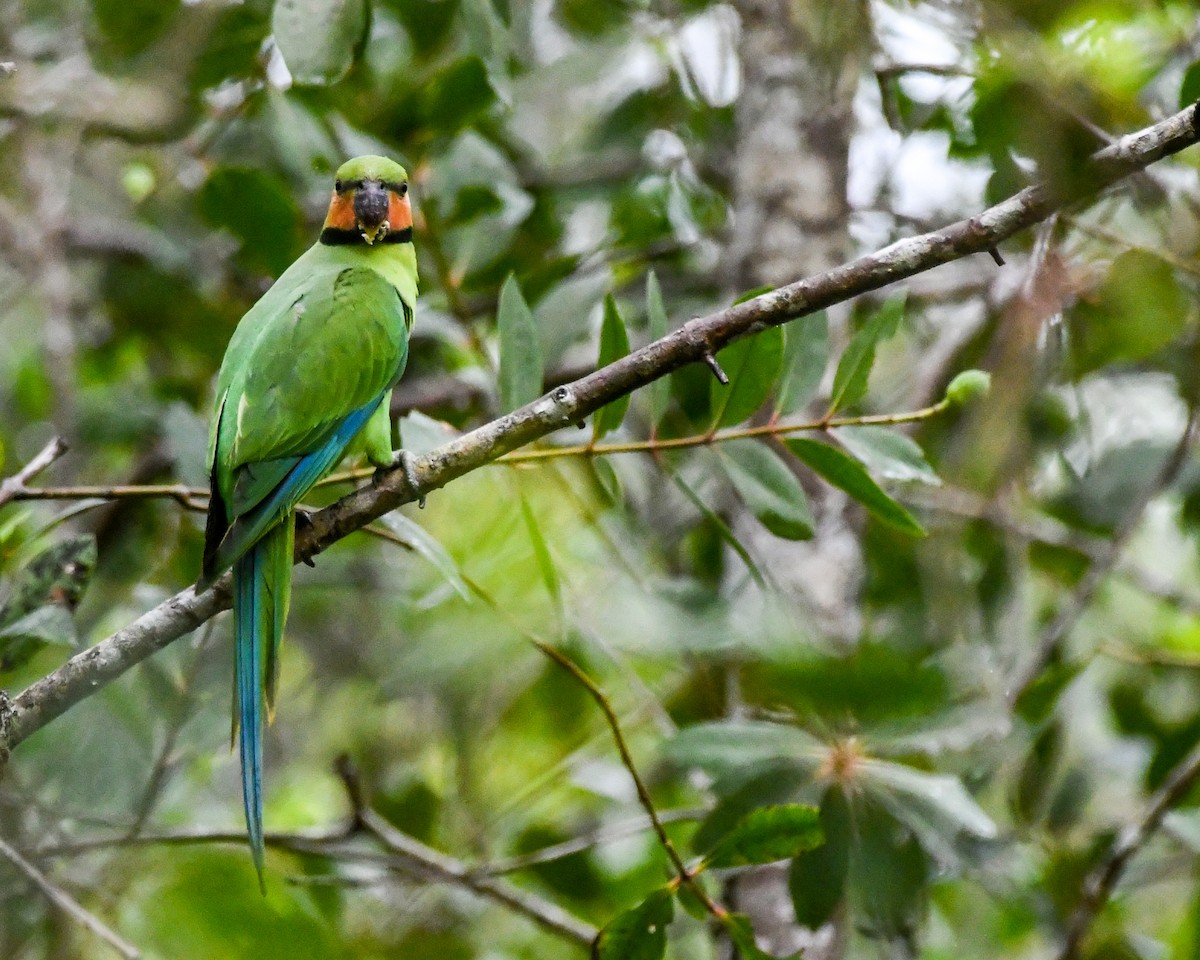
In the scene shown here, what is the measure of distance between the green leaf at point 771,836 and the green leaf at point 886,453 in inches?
23.2

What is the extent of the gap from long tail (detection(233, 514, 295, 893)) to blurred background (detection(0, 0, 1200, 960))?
228 millimetres

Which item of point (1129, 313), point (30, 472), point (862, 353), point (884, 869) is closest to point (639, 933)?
point (884, 869)

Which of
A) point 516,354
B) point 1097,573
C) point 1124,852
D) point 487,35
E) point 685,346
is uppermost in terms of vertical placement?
point 487,35

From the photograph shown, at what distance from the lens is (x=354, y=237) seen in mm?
3059

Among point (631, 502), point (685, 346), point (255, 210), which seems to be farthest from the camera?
point (631, 502)

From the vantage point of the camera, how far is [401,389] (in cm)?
394

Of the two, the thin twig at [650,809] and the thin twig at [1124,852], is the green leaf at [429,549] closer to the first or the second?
the thin twig at [650,809]

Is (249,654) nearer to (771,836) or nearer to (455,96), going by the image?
(771,836)

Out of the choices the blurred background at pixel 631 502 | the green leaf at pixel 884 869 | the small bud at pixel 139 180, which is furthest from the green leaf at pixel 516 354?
the small bud at pixel 139 180

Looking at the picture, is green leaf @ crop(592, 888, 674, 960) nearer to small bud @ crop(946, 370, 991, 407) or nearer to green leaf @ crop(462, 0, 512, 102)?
small bud @ crop(946, 370, 991, 407)

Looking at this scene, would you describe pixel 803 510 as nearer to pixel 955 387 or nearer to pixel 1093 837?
pixel 955 387

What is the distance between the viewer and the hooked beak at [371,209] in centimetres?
296

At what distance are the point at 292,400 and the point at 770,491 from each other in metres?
0.91

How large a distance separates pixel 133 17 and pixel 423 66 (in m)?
0.83
